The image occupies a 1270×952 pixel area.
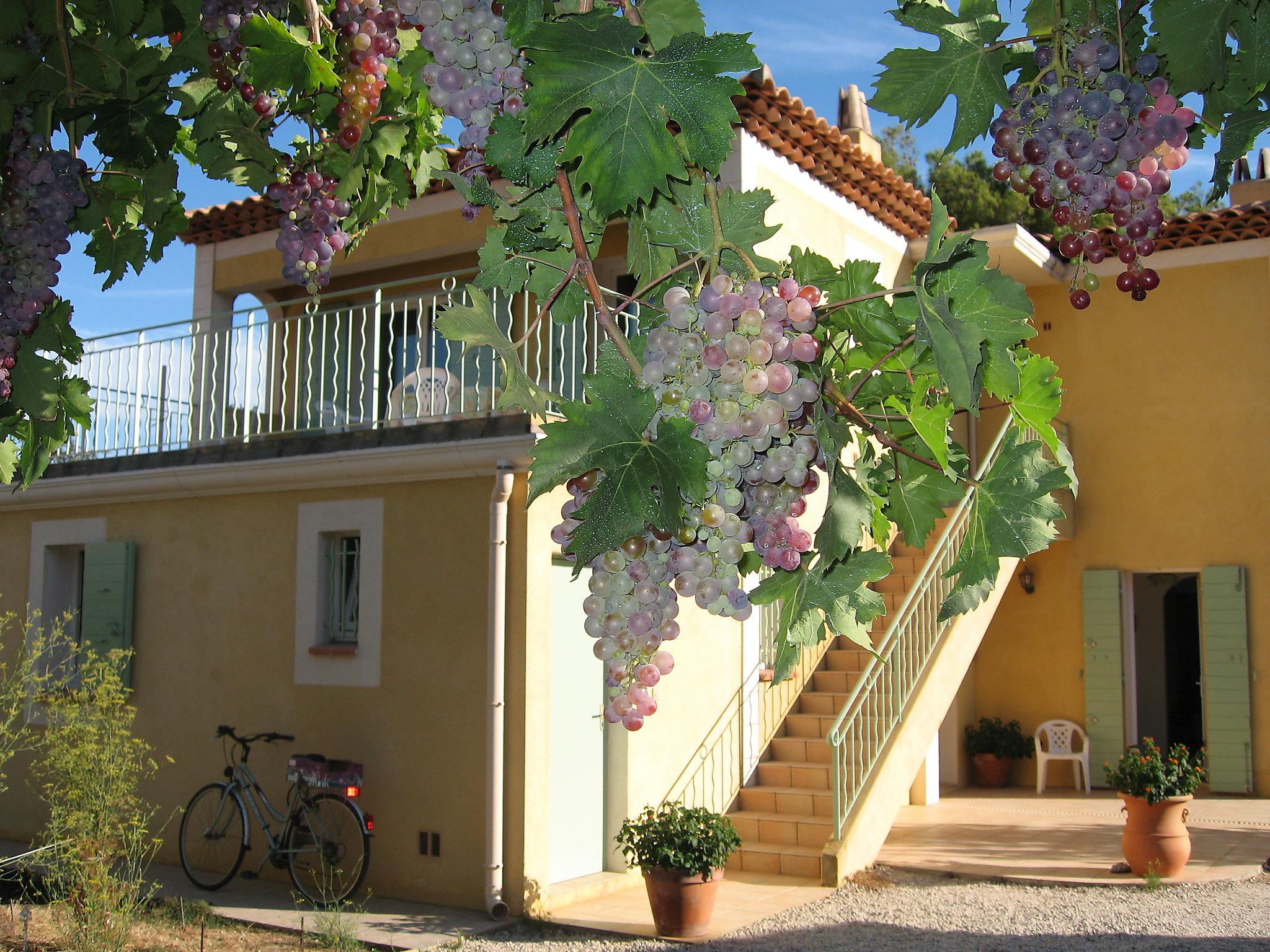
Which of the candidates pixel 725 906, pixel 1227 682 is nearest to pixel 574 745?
pixel 725 906

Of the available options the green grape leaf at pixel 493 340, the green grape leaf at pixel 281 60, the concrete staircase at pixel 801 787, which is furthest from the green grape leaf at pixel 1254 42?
the concrete staircase at pixel 801 787

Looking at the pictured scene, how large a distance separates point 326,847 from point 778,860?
3.05 meters

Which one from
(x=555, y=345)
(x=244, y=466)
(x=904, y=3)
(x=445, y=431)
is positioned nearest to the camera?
(x=904, y=3)

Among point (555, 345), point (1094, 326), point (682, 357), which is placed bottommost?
point (682, 357)

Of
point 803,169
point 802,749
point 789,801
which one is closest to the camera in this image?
point 789,801

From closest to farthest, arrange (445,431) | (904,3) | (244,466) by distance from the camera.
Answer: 1. (904,3)
2. (445,431)
3. (244,466)

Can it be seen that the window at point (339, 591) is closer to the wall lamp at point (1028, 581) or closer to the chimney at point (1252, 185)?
the wall lamp at point (1028, 581)

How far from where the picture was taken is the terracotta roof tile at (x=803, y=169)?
29.3 feet

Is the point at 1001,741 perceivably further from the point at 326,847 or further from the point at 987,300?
the point at 987,300

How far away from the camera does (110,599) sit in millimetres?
9109

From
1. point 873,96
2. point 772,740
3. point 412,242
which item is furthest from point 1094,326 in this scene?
point 873,96

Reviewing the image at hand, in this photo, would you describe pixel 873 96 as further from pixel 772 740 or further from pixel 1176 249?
pixel 1176 249

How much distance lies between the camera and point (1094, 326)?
40.9 feet

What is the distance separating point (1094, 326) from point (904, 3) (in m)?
11.6
